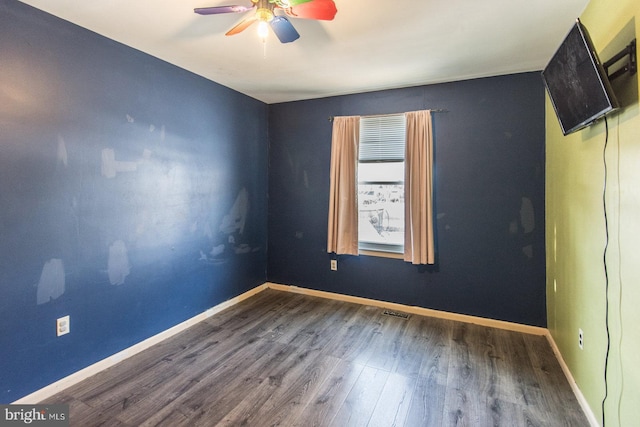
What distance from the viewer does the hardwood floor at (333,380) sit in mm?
1839

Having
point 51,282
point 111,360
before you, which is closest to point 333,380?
point 111,360

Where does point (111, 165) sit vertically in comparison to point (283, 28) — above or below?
below

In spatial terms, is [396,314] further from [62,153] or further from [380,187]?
[62,153]

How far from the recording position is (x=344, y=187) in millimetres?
3604

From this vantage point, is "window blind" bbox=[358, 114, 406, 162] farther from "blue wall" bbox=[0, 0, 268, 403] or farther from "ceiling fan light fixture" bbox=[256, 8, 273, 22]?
"ceiling fan light fixture" bbox=[256, 8, 273, 22]

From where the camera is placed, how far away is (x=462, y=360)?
245 cm

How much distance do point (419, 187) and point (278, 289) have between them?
89.2 inches

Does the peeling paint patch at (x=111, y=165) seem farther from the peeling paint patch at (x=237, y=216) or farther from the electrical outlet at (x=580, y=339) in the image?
the electrical outlet at (x=580, y=339)

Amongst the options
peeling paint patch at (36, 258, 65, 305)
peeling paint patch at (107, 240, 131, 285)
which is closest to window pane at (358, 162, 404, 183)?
peeling paint patch at (107, 240, 131, 285)

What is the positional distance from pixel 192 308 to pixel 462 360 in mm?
2514

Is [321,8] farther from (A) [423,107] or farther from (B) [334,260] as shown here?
(B) [334,260]

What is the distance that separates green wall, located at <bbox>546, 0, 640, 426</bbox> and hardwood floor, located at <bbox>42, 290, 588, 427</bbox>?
0.38 meters

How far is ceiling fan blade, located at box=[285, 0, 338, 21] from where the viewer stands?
1534mm

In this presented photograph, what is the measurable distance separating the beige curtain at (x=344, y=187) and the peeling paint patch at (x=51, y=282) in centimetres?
247
